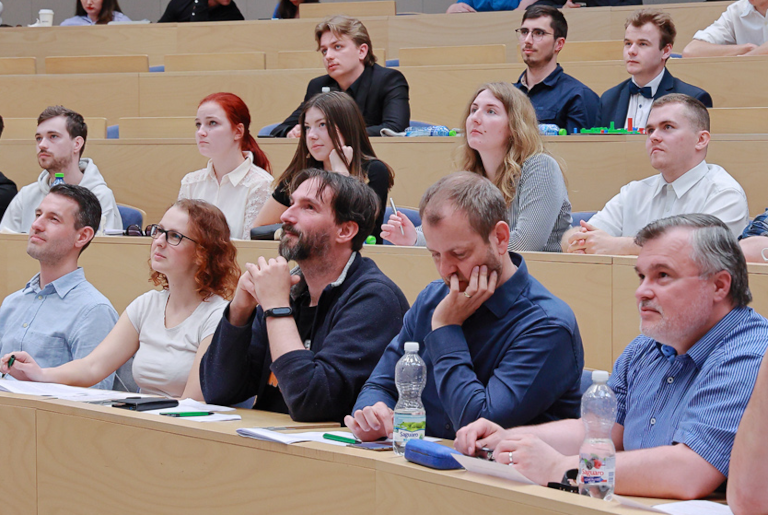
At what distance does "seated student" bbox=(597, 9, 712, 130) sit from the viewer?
12.3 feet

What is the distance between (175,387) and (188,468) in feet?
2.69

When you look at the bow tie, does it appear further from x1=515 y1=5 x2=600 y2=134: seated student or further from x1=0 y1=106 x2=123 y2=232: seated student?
x1=0 y1=106 x2=123 y2=232: seated student

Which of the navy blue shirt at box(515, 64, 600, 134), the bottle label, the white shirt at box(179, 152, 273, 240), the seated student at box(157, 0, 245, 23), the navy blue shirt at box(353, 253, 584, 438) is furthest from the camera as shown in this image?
the seated student at box(157, 0, 245, 23)

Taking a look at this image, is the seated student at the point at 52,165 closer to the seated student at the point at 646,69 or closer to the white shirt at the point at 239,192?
the white shirt at the point at 239,192

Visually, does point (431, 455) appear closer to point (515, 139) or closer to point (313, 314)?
point (313, 314)

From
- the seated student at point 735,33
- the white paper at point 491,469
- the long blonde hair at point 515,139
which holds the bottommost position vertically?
the white paper at point 491,469

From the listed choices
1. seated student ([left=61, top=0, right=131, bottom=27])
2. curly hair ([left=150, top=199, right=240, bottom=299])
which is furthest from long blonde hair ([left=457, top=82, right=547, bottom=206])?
seated student ([left=61, top=0, right=131, bottom=27])

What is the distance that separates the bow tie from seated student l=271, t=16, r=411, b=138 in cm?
98

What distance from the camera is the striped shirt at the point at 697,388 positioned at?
1.34 m

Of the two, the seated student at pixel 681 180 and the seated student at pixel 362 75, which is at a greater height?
the seated student at pixel 362 75

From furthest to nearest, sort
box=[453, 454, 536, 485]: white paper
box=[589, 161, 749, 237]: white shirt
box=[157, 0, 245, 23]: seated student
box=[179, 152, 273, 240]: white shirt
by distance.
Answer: box=[157, 0, 245, 23]: seated student, box=[179, 152, 273, 240]: white shirt, box=[589, 161, 749, 237]: white shirt, box=[453, 454, 536, 485]: white paper

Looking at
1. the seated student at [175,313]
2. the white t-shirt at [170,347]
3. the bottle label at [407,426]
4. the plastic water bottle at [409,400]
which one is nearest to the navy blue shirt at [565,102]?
the seated student at [175,313]

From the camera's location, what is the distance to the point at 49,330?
2621mm

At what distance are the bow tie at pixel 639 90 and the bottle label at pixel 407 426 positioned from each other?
270 centimetres
